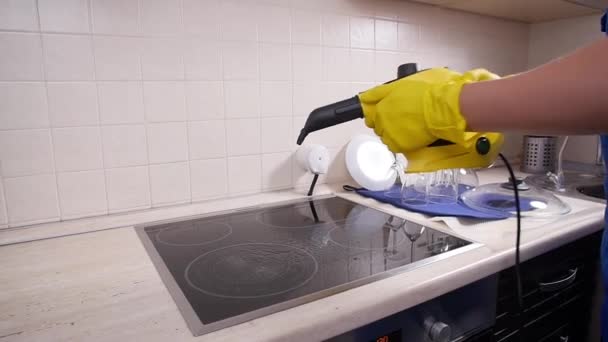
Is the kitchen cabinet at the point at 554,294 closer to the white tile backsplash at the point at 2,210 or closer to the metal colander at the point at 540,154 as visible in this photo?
the metal colander at the point at 540,154

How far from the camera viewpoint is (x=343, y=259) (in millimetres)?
712

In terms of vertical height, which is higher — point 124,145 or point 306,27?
point 306,27

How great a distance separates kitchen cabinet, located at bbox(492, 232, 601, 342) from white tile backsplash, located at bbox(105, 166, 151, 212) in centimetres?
84

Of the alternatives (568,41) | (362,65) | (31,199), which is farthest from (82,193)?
(568,41)

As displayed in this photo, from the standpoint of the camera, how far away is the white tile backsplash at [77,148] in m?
0.87

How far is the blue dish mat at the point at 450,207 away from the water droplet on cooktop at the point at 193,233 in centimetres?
44

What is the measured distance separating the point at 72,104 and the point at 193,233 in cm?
40

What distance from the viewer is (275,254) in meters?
0.75

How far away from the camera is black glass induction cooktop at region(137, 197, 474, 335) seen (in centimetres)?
57

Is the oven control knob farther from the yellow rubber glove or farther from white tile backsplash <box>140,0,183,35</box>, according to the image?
white tile backsplash <box>140,0,183,35</box>

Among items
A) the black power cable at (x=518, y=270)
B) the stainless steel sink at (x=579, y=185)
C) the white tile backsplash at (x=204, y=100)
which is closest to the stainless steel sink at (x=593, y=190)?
the stainless steel sink at (x=579, y=185)

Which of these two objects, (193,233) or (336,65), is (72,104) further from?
(336,65)

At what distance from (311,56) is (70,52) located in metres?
0.62

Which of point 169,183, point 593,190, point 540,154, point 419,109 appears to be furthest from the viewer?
point 540,154
